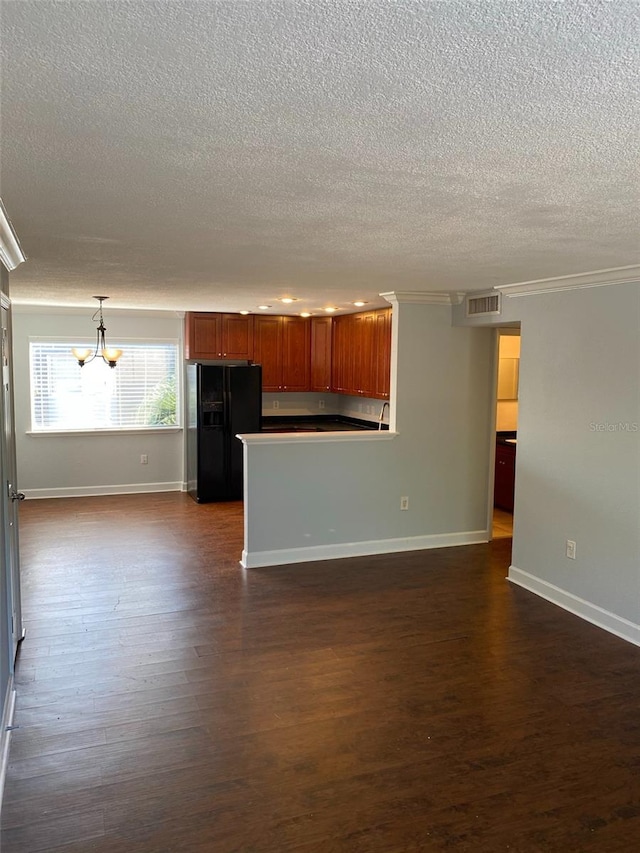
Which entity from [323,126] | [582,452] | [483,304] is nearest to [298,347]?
[483,304]

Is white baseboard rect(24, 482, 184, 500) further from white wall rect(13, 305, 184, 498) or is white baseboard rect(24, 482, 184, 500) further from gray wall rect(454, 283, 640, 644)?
gray wall rect(454, 283, 640, 644)

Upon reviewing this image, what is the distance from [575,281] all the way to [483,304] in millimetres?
1182

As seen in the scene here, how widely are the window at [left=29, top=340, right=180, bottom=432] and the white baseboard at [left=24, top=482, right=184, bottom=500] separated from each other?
75cm

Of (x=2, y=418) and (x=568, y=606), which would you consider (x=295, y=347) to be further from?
(x=2, y=418)

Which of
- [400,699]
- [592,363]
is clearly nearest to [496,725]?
[400,699]

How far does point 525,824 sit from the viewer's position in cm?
231

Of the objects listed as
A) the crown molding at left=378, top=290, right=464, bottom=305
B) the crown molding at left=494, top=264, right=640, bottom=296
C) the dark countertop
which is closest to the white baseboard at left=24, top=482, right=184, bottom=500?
the dark countertop

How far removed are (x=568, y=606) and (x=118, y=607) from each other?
314 cm

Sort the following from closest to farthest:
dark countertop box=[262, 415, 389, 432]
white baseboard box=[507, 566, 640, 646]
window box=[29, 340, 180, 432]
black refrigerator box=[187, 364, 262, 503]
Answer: white baseboard box=[507, 566, 640, 646] < black refrigerator box=[187, 364, 262, 503] < window box=[29, 340, 180, 432] < dark countertop box=[262, 415, 389, 432]

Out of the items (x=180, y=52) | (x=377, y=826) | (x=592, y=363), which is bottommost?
(x=377, y=826)

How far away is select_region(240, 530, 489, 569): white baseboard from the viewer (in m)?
5.23

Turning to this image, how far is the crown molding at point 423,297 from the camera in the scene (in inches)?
213

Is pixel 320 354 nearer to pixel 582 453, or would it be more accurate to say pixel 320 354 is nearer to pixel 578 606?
pixel 582 453

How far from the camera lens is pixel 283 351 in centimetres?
814
